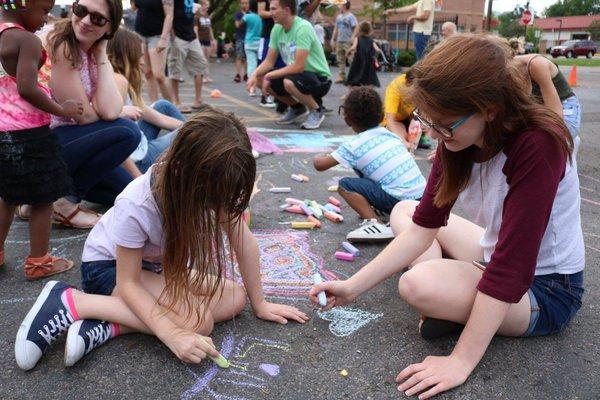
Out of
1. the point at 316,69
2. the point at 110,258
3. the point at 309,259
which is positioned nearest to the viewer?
the point at 110,258

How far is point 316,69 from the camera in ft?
19.7

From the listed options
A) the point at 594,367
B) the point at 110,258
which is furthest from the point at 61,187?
the point at 594,367

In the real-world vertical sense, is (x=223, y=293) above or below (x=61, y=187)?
below

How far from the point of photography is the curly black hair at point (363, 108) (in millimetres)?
3184

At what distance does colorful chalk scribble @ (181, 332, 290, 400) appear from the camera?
64.9 inches

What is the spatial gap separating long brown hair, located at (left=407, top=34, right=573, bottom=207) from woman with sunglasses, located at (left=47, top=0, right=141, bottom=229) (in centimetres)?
181

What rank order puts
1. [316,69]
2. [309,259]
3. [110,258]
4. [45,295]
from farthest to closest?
[316,69] < [309,259] < [110,258] < [45,295]

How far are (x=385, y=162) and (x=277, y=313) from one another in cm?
139

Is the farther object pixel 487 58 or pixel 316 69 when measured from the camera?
pixel 316 69

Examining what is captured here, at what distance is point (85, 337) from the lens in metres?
1.75

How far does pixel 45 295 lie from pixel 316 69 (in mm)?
4683

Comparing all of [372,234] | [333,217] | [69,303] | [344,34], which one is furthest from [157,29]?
[344,34]

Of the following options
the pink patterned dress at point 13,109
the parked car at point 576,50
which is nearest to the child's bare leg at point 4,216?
the pink patterned dress at point 13,109

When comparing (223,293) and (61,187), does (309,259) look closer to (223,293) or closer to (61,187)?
(223,293)
